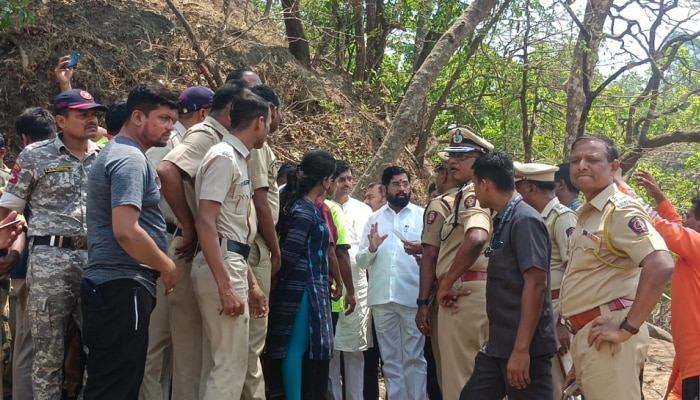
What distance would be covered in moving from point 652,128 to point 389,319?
10543mm

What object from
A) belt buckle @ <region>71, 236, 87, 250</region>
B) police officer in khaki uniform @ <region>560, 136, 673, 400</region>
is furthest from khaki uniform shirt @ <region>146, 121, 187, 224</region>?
police officer in khaki uniform @ <region>560, 136, 673, 400</region>

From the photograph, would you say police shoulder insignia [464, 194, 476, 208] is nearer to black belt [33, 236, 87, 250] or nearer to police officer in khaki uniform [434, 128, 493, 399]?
police officer in khaki uniform [434, 128, 493, 399]

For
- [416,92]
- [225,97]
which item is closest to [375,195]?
[416,92]

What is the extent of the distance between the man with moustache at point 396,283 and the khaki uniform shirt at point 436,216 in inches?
16.2

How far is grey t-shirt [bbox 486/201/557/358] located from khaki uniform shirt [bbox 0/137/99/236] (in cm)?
247

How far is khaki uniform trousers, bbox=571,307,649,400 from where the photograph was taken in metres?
4.05

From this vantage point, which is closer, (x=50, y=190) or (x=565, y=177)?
(x=50, y=190)

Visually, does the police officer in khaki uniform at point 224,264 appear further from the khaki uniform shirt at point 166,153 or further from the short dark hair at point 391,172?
the short dark hair at point 391,172

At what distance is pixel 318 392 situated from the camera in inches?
204

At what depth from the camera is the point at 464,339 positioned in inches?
203

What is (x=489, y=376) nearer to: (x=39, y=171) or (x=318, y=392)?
(x=318, y=392)

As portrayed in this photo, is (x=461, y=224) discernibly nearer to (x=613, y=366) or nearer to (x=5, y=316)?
(x=613, y=366)

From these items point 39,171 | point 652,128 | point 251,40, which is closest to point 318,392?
point 39,171

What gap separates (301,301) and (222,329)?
0.98 meters
